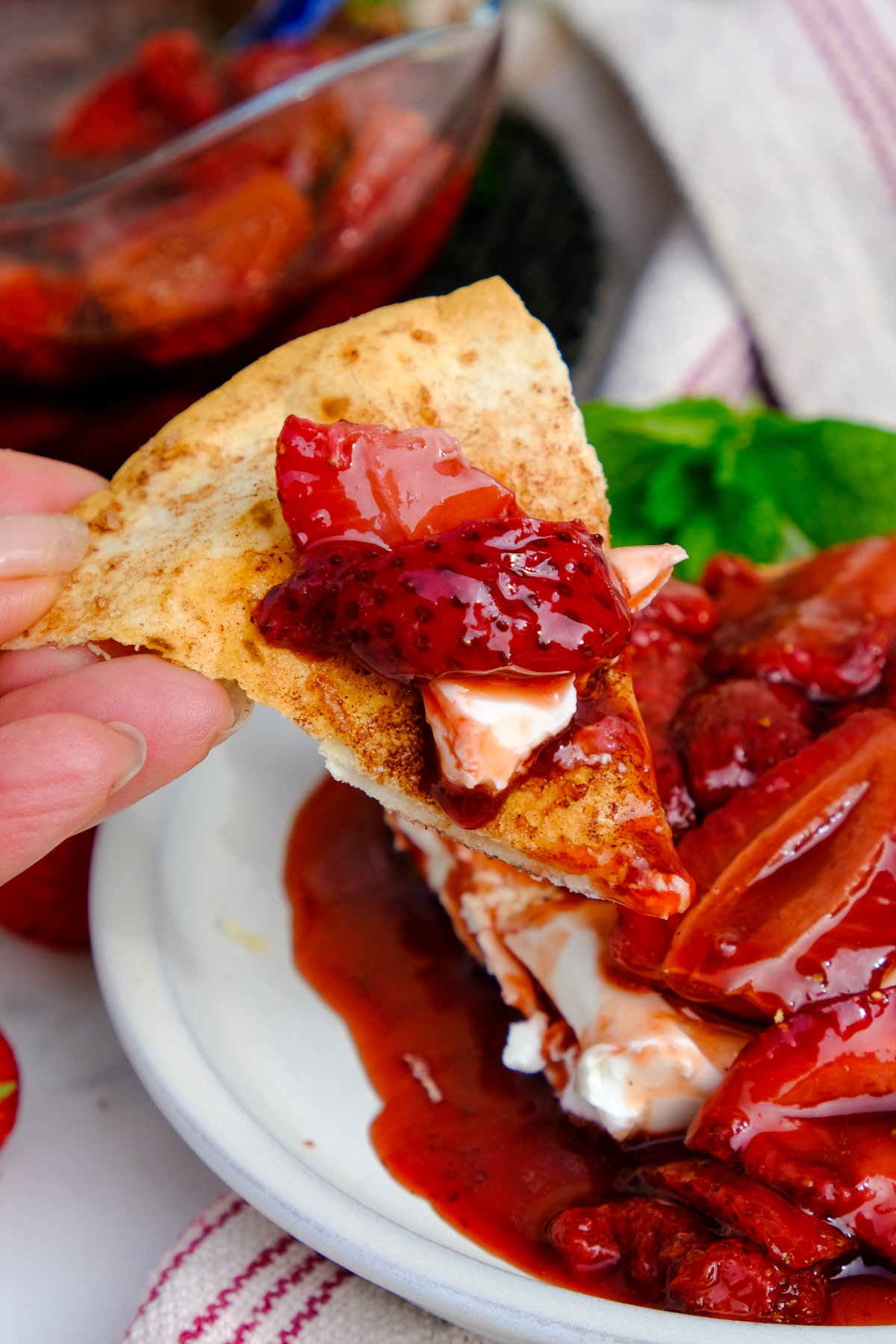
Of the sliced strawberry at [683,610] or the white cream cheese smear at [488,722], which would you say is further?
the sliced strawberry at [683,610]

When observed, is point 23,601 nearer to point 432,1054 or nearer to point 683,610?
point 432,1054

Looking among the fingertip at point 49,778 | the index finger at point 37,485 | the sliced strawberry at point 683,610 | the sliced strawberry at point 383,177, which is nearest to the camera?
the fingertip at point 49,778

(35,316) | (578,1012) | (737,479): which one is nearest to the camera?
(578,1012)

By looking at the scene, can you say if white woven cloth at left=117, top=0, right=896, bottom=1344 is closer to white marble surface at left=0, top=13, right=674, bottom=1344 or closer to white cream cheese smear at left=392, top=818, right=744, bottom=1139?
white cream cheese smear at left=392, top=818, right=744, bottom=1139

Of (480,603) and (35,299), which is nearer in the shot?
(480,603)

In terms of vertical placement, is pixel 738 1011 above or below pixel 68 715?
below

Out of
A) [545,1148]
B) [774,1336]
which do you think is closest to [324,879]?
[545,1148]

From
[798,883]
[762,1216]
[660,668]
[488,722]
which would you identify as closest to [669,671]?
[660,668]

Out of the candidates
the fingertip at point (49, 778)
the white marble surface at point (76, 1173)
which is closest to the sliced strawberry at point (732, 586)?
the fingertip at point (49, 778)

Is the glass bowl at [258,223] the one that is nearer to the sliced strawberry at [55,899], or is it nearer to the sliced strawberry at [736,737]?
the sliced strawberry at [55,899]
